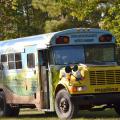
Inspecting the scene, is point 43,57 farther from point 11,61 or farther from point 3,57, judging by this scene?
point 3,57

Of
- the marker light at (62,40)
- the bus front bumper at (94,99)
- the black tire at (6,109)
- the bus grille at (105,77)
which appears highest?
the marker light at (62,40)

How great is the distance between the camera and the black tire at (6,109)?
18.5 metres

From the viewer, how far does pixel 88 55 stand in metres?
15.9

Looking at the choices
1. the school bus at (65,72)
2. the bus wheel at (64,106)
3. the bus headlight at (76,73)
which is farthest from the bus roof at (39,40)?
the bus wheel at (64,106)

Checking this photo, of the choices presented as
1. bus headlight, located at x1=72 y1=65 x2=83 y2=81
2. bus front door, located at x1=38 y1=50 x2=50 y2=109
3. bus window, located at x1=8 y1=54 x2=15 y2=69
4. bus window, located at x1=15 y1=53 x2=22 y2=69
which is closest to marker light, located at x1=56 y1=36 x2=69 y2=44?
bus front door, located at x1=38 y1=50 x2=50 y2=109

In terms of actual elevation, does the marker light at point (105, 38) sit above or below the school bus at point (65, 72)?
above

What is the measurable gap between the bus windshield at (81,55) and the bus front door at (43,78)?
442mm

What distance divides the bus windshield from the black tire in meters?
3.59

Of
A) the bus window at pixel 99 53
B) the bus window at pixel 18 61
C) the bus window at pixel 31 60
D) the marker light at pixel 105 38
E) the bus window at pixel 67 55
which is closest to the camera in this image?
the bus window at pixel 67 55

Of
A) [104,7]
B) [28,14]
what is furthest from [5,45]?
[28,14]

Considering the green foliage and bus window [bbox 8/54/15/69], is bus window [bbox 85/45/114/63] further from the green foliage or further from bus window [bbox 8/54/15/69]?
the green foliage

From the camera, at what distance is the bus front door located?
629 inches

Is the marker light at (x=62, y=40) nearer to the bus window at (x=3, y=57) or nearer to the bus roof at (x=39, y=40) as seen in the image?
the bus roof at (x=39, y=40)

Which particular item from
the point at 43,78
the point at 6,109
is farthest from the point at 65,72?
the point at 6,109
